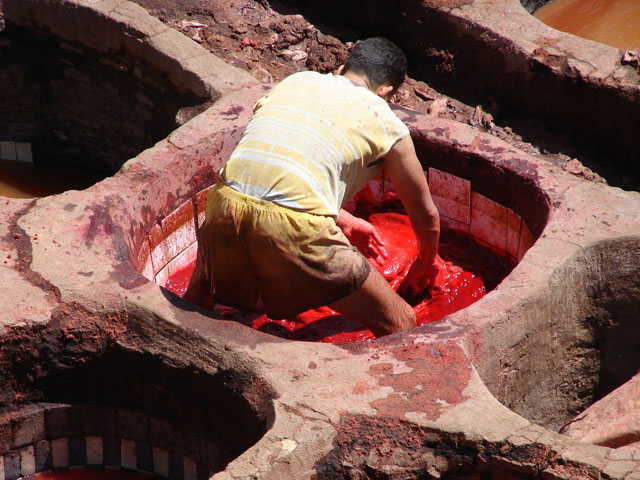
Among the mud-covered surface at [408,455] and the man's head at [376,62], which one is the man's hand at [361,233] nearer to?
the man's head at [376,62]

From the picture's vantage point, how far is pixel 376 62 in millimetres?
4043

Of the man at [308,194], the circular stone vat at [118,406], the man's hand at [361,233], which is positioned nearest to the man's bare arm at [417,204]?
the man at [308,194]

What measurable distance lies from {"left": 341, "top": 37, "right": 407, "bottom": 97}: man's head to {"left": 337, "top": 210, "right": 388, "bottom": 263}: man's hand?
80cm

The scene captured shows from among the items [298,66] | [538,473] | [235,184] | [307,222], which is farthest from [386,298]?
[298,66]

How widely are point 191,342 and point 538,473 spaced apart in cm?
137

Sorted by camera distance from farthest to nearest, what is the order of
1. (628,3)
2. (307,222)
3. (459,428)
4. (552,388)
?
(628,3) < (552,388) < (307,222) < (459,428)

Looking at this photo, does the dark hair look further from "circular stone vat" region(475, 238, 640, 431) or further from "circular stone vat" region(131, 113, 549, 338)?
"circular stone vat" region(475, 238, 640, 431)

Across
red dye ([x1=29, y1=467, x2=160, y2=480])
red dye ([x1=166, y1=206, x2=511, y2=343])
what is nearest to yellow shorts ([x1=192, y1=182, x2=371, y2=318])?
red dye ([x1=166, y1=206, x2=511, y2=343])

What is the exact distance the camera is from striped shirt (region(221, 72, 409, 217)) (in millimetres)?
3705

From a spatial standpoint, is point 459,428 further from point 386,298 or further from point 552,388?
point 552,388

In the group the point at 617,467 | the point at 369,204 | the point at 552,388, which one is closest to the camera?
the point at 617,467

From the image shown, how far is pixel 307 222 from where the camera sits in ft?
12.2

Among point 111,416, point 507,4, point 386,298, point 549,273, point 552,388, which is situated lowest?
point 111,416

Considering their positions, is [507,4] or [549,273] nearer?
[549,273]
